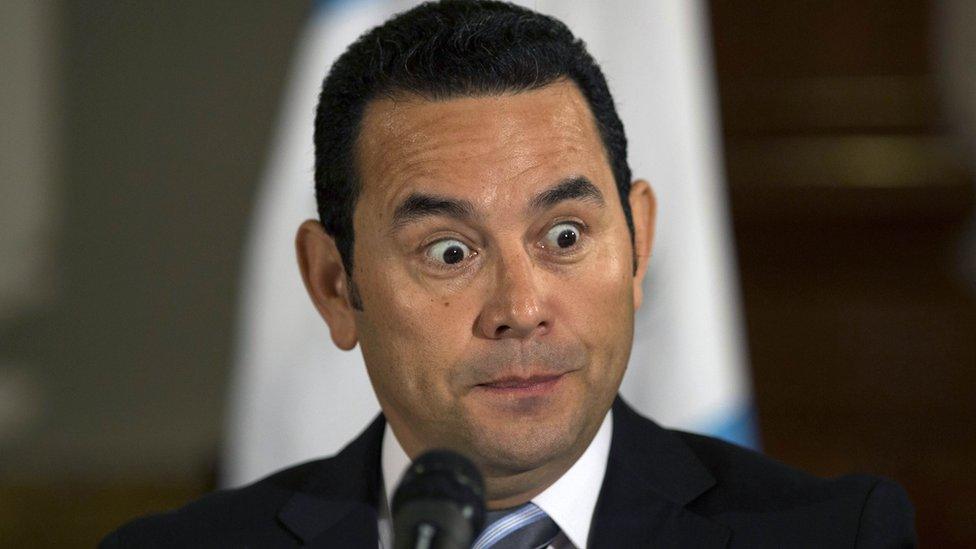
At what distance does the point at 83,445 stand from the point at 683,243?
2268 mm

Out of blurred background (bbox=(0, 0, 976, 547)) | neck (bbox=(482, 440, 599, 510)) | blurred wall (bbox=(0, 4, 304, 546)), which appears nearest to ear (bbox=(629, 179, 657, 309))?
neck (bbox=(482, 440, 599, 510))

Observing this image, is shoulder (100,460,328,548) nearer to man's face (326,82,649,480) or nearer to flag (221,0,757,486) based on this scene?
man's face (326,82,649,480)

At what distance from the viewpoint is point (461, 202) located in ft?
4.88

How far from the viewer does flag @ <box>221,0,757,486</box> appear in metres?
2.34

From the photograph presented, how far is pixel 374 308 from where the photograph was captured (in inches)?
62.0

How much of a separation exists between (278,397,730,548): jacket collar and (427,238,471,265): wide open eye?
372mm

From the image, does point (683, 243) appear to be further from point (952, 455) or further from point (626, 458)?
point (952, 455)

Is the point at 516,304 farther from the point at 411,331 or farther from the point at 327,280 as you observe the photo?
the point at 327,280

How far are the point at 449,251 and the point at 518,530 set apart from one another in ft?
1.19

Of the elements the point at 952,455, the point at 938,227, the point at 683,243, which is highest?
the point at 683,243

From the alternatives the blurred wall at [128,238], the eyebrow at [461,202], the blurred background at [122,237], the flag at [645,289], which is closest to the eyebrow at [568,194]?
the eyebrow at [461,202]

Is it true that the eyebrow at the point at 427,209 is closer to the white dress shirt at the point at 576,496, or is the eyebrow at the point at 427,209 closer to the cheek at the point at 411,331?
the cheek at the point at 411,331

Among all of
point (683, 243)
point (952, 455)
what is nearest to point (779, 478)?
point (683, 243)

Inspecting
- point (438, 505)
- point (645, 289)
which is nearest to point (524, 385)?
point (438, 505)
